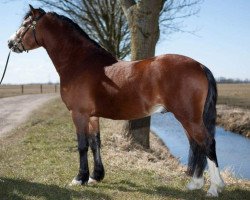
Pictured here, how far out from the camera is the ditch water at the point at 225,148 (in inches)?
473

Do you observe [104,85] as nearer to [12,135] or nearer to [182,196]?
[182,196]

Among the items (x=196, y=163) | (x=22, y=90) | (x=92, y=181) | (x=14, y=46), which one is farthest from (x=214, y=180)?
(x=22, y=90)

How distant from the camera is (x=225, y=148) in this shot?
15.3 m

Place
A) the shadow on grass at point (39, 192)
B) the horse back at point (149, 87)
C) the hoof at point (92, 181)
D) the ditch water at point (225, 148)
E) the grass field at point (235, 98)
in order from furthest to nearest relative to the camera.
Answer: the grass field at point (235, 98) < the ditch water at point (225, 148) < the hoof at point (92, 181) < the shadow on grass at point (39, 192) < the horse back at point (149, 87)

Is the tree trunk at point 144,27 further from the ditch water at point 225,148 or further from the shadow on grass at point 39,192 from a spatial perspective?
the shadow on grass at point 39,192

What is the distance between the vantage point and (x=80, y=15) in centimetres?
1978

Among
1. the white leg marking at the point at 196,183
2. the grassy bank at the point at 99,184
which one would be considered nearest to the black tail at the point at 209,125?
the white leg marking at the point at 196,183

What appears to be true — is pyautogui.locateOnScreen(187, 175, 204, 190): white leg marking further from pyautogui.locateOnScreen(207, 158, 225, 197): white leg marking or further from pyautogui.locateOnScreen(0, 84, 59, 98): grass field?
pyautogui.locateOnScreen(0, 84, 59, 98): grass field

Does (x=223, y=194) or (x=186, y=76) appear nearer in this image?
(x=186, y=76)

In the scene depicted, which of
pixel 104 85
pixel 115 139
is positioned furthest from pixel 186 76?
pixel 115 139

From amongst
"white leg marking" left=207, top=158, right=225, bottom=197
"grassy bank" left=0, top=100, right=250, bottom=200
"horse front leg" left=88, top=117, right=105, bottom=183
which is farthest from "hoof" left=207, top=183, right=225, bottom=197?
"horse front leg" left=88, top=117, right=105, bottom=183

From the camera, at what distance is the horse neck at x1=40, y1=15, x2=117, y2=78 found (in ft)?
22.0

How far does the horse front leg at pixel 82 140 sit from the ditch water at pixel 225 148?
479 cm

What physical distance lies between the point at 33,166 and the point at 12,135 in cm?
490
